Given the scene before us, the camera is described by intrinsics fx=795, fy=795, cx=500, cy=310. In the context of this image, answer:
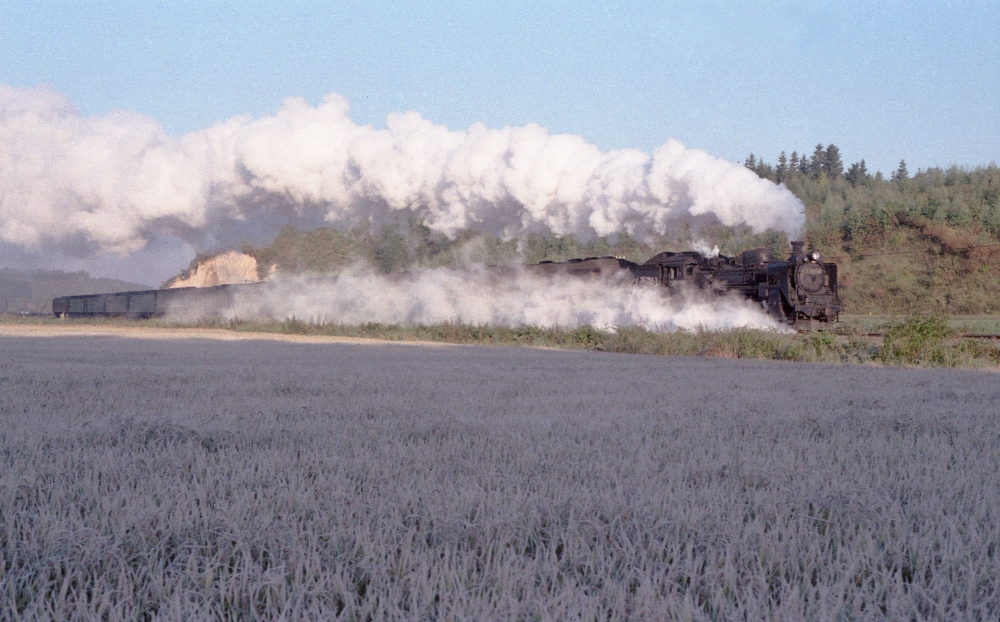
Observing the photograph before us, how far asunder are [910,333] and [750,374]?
6523mm

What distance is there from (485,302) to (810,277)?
11693mm

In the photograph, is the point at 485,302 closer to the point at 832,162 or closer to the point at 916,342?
the point at 916,342

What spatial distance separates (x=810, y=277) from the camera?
A: 23609mm

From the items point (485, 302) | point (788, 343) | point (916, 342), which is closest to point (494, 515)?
point (916, 342)

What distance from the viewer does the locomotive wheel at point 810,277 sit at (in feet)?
76.6

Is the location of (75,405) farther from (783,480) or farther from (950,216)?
(950,216)

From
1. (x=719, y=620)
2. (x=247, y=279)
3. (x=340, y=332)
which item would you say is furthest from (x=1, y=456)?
(x=247, y=279)

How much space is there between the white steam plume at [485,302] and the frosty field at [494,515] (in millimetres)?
16384

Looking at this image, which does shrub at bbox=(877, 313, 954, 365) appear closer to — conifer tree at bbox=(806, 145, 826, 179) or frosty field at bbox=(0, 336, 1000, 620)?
frosty field at bbox=(0, 336, 1000, 620)

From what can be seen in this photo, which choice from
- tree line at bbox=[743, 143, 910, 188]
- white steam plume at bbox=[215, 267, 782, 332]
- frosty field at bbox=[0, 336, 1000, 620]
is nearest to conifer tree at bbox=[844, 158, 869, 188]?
tree line at bbox=[743, 143, 910, 188]

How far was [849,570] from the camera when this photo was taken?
100 inches

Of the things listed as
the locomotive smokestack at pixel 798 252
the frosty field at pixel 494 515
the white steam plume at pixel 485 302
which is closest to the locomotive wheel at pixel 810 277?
the locomotive smokestack at pixel 798 252

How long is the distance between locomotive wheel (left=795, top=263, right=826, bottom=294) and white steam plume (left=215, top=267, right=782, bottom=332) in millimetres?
1603

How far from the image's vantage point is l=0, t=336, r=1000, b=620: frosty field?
2357mm
